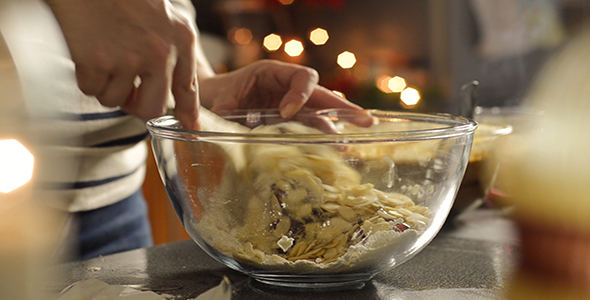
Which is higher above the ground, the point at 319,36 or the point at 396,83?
the point at 319,36

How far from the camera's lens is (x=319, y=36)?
3.24 meters

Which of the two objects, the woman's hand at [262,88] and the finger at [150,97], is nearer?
the finger at [150,97]

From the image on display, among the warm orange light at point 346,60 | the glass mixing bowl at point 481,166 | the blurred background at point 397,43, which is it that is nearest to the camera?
the glass mixing bowl at point 481,166

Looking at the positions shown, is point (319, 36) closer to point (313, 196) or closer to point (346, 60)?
point (346, 60)

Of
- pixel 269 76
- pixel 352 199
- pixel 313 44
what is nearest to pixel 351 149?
pixel 352 199

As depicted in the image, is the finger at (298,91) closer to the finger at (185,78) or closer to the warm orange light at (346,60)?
the finger at (185,78)

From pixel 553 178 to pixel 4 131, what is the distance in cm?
37

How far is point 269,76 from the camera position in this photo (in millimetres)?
742

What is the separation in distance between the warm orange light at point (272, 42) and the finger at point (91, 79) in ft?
8.94

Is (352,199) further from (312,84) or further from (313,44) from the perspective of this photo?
(313,44)

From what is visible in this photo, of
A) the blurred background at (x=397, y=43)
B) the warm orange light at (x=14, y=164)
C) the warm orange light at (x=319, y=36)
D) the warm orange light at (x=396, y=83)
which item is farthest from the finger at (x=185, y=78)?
the warm orange light at (x=319, y=36)

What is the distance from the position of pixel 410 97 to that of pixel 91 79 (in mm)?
2049

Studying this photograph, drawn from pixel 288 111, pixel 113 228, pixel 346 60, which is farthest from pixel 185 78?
pixel 346 60

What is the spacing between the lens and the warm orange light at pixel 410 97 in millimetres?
2367
